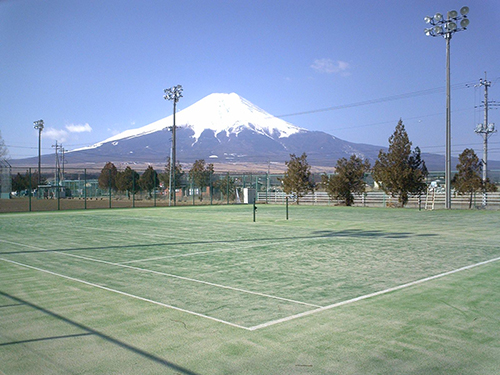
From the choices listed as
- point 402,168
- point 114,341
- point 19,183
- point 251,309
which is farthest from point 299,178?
point 19,183

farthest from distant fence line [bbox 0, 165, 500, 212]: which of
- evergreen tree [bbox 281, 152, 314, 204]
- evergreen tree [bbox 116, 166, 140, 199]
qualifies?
evergreen tree [bbox 281, 152, 314, 204]

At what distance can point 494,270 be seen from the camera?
373 inches

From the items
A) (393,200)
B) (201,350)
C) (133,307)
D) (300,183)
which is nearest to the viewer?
(201,350)

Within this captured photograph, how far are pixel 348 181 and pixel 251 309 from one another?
32.1 metres

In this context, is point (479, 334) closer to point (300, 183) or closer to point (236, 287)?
point (236, 287)

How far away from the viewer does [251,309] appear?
6.61m

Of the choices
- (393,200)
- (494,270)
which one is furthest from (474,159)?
(494,270)

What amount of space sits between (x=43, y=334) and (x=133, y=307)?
1.42m

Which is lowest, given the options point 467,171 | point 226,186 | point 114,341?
point 114,341

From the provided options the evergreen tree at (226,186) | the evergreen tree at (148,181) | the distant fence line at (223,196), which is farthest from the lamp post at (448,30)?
the evergreen tree at (148,181)

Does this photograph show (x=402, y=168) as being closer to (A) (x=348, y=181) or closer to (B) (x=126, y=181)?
(A) (x=348, y=181)

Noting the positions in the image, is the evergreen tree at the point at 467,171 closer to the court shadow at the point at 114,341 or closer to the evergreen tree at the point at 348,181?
the evergreen tree at the point at 348,181

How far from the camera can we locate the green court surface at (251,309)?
4680mm

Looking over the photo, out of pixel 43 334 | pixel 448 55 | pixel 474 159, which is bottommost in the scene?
pixel 43 334
